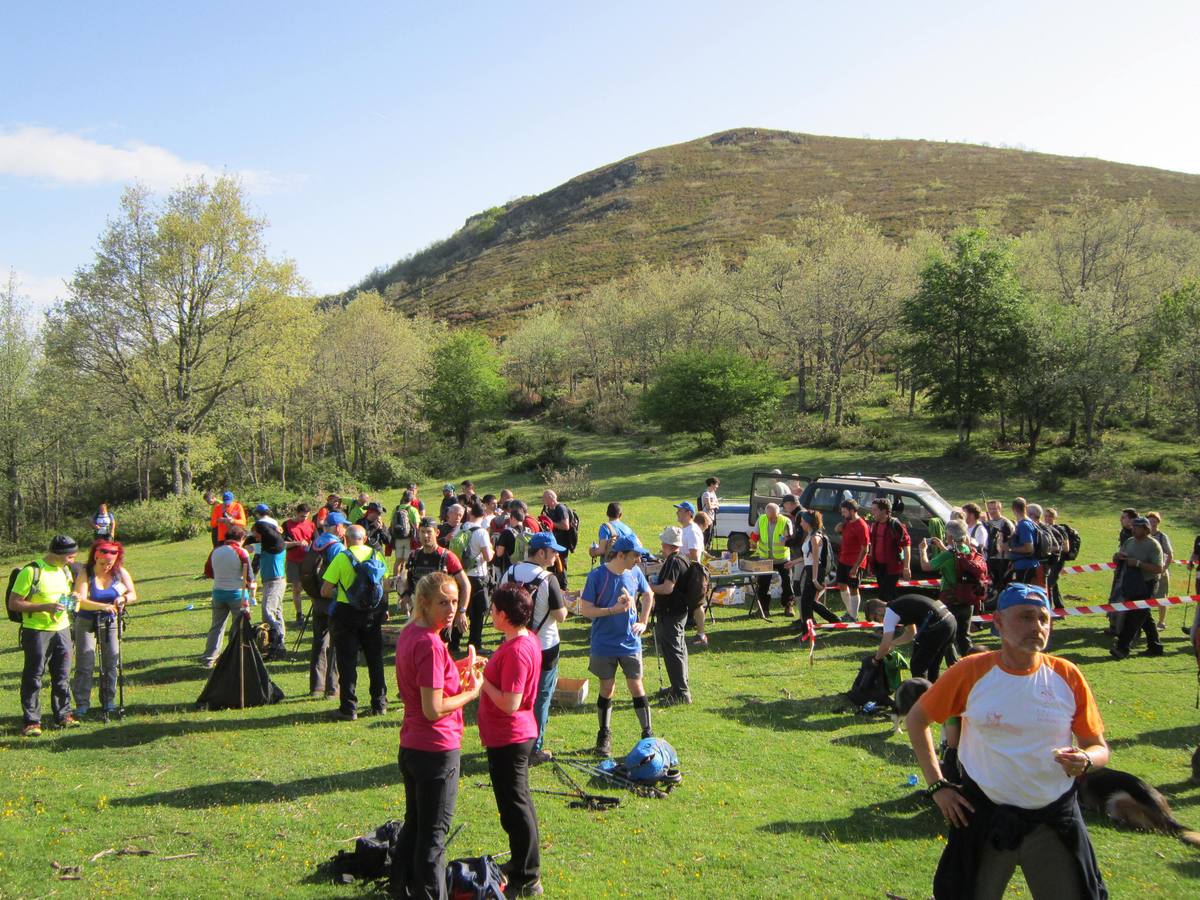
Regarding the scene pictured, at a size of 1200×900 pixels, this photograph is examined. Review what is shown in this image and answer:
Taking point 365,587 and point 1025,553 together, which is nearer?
point 365,587

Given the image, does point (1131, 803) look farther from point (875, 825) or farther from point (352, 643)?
point (352, 643)

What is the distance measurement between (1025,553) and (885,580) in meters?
2.41

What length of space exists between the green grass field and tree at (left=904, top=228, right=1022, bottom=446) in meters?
24.6

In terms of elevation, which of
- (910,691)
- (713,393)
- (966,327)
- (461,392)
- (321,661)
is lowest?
(321,661)

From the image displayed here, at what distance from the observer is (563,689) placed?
28.8 ft

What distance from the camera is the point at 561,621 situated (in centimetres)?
691

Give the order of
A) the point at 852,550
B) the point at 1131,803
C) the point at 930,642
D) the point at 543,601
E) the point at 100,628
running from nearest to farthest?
the point at 1131,803
the point at 543,601
the point at 930,642
the point at 100,628
the point at 852,550

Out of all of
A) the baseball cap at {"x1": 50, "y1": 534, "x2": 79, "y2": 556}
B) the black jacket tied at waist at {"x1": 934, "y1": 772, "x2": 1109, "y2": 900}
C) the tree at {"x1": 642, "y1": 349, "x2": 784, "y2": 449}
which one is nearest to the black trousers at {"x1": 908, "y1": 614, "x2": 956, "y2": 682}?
the black jacket tied at waist at {"x1": 934, "y1": 772, "x2": 1109, "y2": 900}

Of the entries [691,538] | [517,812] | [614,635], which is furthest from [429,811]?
[691,538]

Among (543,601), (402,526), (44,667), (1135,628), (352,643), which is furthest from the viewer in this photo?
(402,526)

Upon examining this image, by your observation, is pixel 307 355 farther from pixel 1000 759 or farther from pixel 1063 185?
pixel 1063 185

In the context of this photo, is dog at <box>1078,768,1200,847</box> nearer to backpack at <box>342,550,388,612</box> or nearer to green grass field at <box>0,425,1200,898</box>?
green grass field at <box>0,425,1200,898</box>

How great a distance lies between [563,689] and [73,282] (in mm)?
30598

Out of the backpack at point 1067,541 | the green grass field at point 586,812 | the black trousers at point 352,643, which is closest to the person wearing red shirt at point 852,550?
the green grass field at point 586,812
